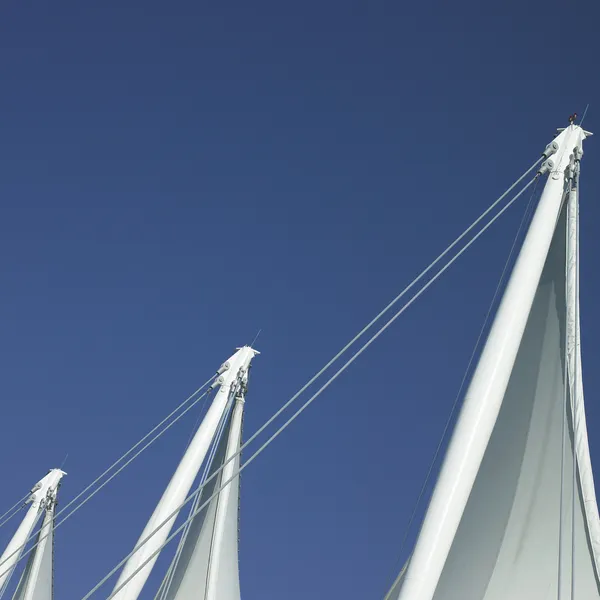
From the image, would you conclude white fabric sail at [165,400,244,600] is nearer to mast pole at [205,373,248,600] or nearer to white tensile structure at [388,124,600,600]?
mast pole at [205,373,248,600]

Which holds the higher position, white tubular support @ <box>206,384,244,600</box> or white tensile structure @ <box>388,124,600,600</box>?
white tubular support @ <box>206,384,244,600</box>

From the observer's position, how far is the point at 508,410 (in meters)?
15.7

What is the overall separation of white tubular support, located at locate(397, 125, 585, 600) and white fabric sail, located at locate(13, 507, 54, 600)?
86.2 feet

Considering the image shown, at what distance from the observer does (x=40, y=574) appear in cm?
3459

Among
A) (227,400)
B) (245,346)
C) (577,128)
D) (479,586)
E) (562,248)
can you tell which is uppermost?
(245,346)

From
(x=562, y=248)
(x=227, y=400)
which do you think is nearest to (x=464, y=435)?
(x=562, y=248)

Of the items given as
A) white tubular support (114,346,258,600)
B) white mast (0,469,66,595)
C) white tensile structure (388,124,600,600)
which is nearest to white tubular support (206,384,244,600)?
white tubular support (114,346,258,600)

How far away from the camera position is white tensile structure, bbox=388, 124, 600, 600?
13.4m

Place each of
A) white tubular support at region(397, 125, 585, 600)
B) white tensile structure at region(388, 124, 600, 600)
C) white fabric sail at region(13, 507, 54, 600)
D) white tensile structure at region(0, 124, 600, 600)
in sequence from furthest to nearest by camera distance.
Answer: white fabric sail at region(13, 507, 54, 600), white tensile structure at region(388, 124, 600, 600), white tensile structure at region(0, 124, 600, 600), white tubular support at region(397, 125, 585, 600)

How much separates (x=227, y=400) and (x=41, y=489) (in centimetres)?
1213

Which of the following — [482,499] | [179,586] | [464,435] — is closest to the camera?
[464,435]

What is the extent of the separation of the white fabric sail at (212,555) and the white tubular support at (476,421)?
50.4 feet

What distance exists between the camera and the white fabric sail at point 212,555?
25.0 meters

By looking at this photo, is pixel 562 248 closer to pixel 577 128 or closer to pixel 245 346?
pixel 577 128
